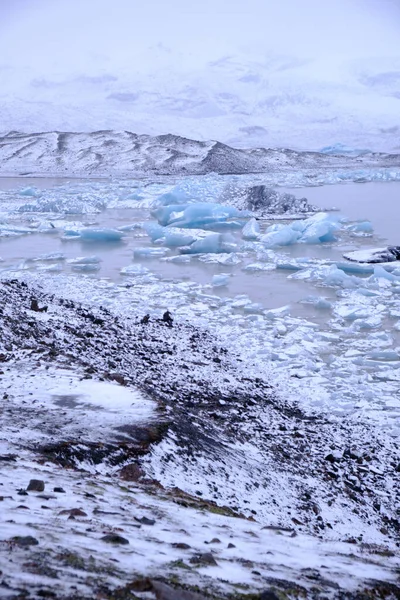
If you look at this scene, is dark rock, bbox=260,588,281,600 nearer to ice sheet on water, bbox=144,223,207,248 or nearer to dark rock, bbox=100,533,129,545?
dark rock, bbox=100,533,129,545

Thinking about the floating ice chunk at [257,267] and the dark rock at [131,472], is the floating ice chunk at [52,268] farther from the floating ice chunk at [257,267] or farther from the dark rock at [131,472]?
the dark rock at [131,472]

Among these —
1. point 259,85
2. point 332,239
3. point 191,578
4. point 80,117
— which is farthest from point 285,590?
point 259,85

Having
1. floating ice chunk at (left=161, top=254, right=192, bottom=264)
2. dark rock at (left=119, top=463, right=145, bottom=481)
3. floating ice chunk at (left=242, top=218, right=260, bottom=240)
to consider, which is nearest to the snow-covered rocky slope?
floating ice chunk at (left=242, top=218, right=260, bottom=240)

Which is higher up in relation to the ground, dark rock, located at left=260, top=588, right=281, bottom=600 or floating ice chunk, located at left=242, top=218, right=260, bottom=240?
floating ice chunk, located at left=242, top=218, right=260, bottom=240

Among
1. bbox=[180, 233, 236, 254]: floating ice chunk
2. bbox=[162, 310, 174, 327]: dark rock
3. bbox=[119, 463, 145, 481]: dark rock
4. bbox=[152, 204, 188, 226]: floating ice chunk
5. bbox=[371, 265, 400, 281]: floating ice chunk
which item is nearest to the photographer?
bbox=[119, 463, 145, 481]: dark rock

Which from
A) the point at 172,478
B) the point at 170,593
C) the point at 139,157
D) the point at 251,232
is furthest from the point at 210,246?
the point at 139,157

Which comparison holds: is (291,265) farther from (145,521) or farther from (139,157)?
(139,157)

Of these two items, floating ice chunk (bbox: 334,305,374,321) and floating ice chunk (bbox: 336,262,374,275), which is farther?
floating ice chunk (bbox: 336,262,374,275)
